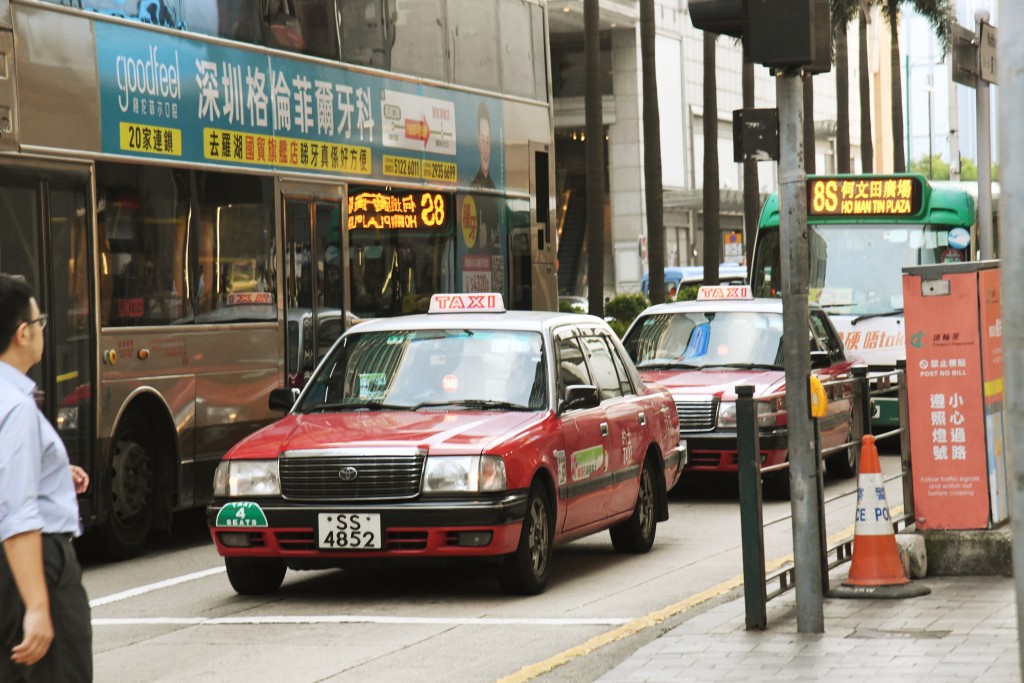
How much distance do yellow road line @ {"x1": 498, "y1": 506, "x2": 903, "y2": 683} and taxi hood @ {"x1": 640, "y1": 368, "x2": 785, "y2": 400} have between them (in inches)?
157

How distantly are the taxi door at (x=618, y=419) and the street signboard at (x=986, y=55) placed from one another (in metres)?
3.07

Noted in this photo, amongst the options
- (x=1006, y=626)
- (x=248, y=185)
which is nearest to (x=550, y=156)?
(x=248, y=185)

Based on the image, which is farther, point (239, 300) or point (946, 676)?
point (239, 300)

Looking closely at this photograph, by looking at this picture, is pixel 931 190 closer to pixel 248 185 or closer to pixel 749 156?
pixel 248 185

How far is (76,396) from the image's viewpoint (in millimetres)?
11836

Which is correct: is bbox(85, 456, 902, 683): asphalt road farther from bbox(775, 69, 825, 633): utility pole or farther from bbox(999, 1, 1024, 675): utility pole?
bbox(999, 1, 1024, 675): utility pole

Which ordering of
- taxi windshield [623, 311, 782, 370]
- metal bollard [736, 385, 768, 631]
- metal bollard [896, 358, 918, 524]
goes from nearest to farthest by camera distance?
metal bollard [736, 385, 768, 631], metal bollard [896, 358, 918, 524], taxi windshield [623, 311, 782, 370]

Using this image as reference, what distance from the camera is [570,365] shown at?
1133cm

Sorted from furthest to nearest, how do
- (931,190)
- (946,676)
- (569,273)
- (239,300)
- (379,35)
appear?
(569,273) → (931,190) → (379,35) → (239,300) → (946,676)

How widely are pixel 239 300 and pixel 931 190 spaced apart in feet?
33.2

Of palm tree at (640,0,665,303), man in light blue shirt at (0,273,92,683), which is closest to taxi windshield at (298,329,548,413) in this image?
man in light blue shirt at (0,273,92,683)

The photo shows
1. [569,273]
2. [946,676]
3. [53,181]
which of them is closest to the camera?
[946,676]

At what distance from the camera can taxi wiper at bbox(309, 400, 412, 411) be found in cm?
1078

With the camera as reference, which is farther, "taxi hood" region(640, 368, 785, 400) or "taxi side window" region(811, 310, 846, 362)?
"taxi side window" region(811, 310, 846, 362)
